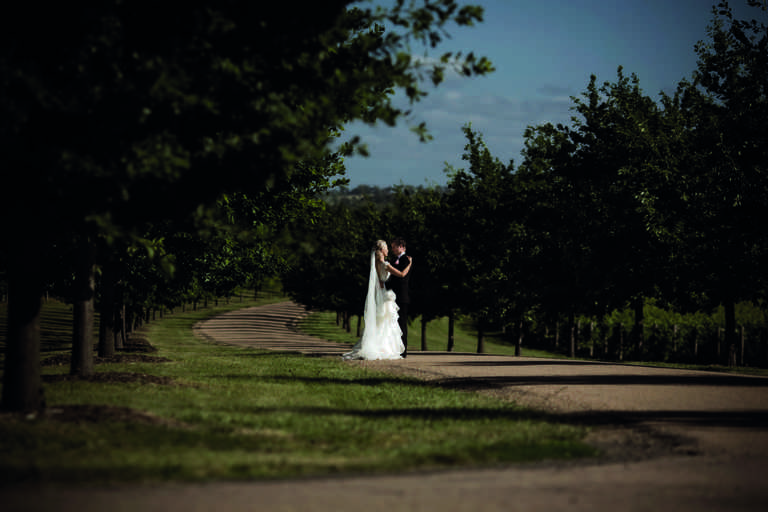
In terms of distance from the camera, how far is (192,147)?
777 cm

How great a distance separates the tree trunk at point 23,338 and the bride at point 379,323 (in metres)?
8.68

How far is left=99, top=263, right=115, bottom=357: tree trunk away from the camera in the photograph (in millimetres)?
14828

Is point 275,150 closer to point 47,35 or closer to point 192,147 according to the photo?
point 192,147

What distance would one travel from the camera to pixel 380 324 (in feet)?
52.4

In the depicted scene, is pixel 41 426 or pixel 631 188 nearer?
pixel 41 426

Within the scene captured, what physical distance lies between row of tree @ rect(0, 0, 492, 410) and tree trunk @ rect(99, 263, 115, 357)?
710cm

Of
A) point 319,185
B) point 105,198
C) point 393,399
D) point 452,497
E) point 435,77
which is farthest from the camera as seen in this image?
point 319,185

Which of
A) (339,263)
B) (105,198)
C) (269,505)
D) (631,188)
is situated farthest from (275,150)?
(339,263)

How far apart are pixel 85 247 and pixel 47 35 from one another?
4707 mm

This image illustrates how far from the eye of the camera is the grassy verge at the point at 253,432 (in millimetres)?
5430

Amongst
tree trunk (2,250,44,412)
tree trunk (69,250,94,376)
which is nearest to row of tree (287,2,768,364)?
tree trunk (69,250,94,376)

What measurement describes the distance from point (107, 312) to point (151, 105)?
9.42 meters

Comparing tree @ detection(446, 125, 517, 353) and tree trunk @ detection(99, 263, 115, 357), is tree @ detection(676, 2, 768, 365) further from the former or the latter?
tree trunk @ detection(99, 263, 115, 357)

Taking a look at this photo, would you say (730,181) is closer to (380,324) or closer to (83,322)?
(380,324)
